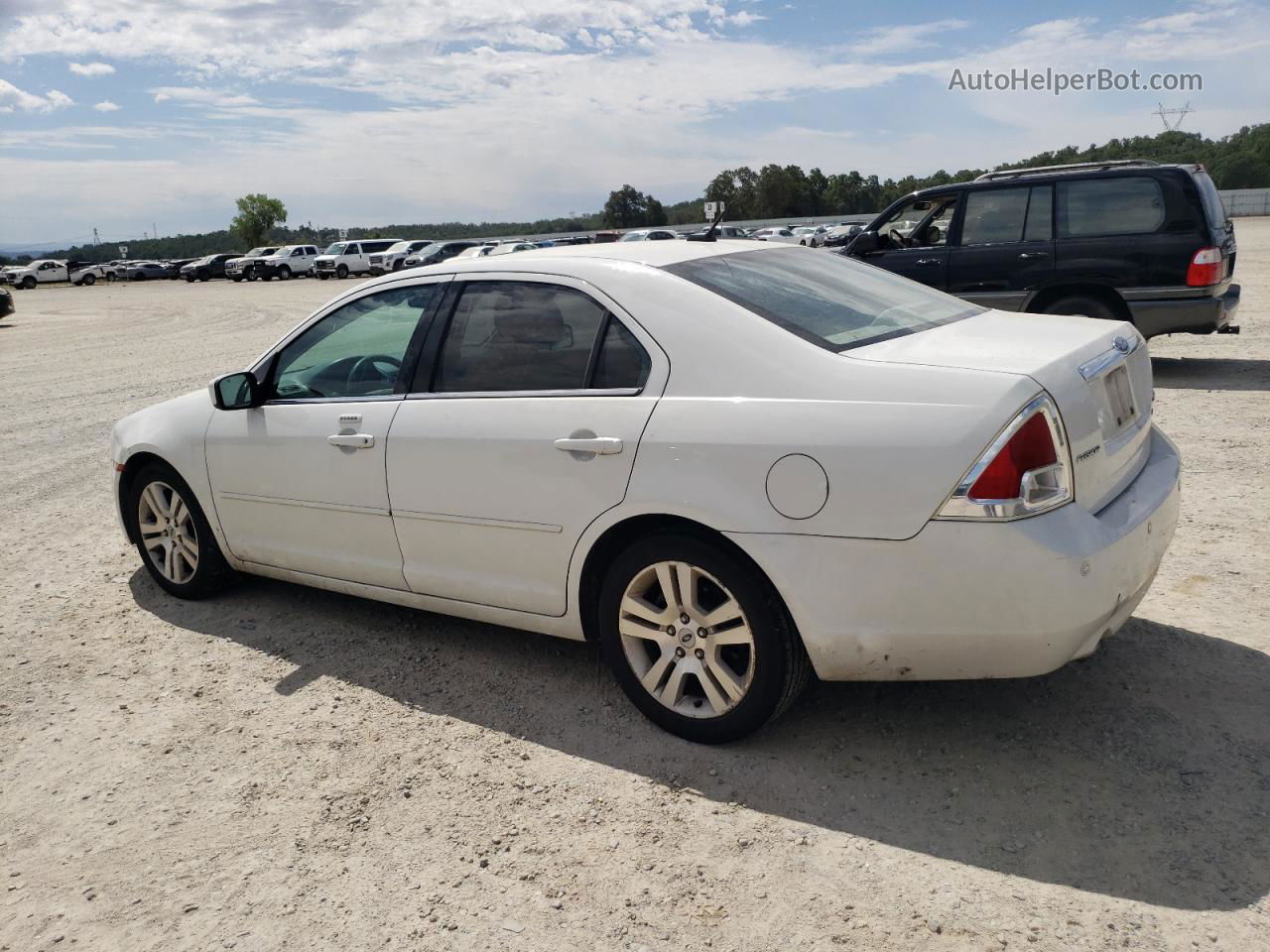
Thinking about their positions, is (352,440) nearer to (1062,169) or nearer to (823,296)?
(823,296)

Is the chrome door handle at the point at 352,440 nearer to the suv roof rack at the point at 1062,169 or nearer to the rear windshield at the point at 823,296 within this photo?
the rear windshield at the point at 823,296

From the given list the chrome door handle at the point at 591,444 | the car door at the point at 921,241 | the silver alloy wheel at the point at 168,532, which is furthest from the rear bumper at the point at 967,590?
the car door at the point at 921,241

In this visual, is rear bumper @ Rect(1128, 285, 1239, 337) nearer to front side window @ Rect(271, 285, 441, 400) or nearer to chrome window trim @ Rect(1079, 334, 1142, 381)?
chrome window trim @ Rect(1079, 334, 1142, 381)

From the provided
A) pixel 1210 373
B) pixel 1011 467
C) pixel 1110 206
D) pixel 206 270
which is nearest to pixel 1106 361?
pixel 1011 467

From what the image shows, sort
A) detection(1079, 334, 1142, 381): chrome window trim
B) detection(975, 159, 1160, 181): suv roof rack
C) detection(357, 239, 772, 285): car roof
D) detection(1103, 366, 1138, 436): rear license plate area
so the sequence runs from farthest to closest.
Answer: detection(975, 159, 1160, 181): suv roof rack → detection(357, 239, 772, 285): car roof → detection(1103, 366, 1138, 436): rear license plate area → detection(1079, 334, 1142, 381): chrome window trim

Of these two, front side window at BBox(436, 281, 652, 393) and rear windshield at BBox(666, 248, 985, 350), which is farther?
front side window at BBox(436, 281, 652, 393)

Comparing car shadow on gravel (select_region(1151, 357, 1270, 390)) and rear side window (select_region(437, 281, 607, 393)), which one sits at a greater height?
rear side window (select_region(437, 281, 607, 393))

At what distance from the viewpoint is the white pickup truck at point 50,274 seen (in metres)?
62.3

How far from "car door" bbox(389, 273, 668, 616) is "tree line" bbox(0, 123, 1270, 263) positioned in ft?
126

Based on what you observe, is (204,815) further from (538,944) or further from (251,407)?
(251,407)

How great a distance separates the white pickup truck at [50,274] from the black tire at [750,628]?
227ft

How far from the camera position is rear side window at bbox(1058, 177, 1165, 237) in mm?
9383

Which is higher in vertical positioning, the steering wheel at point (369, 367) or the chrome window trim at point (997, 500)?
the steering wheel at point (369, 367)

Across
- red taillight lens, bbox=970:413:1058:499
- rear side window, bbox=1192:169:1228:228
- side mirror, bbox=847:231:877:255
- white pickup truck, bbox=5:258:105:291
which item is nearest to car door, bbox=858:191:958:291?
side mirror, bbox=847:231:877:255
